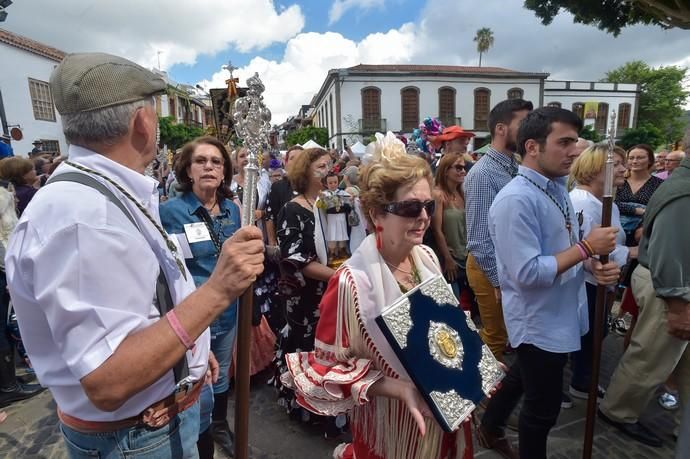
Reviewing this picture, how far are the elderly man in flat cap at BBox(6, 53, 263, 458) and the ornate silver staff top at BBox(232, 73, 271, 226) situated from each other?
0.25 metres

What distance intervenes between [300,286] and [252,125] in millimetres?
1897

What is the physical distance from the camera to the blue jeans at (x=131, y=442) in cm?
121

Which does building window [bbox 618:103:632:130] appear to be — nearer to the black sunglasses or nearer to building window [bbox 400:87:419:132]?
building window [bbox 400:87:419:132]

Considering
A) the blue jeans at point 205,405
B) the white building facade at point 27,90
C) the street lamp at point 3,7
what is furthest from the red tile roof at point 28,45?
the blue jeans at point 205,405

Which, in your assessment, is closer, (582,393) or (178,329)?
(178,329)

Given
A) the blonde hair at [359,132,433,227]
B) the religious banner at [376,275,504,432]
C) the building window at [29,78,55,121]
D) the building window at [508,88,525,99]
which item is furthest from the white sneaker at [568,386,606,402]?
the building window at [508,88,525,99]

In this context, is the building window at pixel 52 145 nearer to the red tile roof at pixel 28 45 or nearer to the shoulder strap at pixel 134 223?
the red tile roof at pixel 28 45

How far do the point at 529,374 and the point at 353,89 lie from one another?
35102mm

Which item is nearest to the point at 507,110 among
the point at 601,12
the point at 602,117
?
the point at 601,12

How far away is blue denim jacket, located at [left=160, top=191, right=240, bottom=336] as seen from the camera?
2.58 meters

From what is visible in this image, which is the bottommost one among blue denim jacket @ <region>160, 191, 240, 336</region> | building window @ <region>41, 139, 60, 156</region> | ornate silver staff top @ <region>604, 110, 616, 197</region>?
blue denim jacket @ <region>160, 191, 240, 336</region>

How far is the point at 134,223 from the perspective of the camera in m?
1.16

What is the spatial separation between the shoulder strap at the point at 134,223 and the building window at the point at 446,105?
3776cm

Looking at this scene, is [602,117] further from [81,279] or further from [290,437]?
[81,279]
